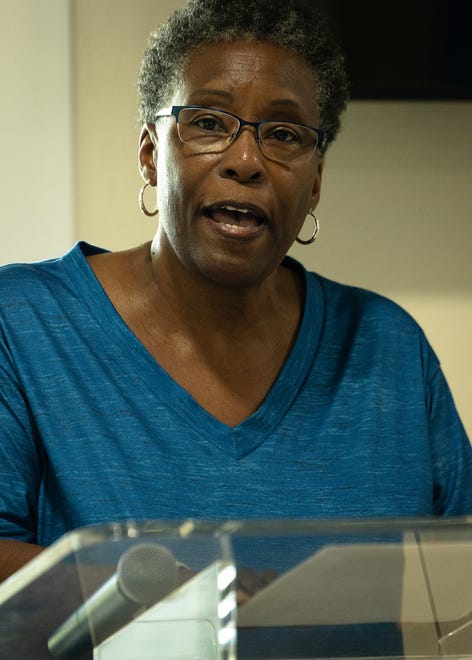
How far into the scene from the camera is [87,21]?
7.63 feet

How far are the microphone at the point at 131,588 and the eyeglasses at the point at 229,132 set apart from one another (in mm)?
855

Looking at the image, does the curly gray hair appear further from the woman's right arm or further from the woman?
the woman's right arm

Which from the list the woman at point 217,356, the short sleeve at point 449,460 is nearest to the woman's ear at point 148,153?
the woman at point 217,356

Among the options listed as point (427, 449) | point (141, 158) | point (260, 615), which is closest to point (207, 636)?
point (260, 615)

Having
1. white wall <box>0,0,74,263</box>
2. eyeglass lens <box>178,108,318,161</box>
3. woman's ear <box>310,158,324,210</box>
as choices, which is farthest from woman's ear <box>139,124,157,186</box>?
white wall <box>0,0,74,263</box>

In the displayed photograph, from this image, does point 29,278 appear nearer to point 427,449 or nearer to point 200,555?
point 427,449

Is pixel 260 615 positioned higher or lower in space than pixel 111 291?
lower

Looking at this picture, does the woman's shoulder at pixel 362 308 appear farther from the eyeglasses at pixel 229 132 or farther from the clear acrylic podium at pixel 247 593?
the clear acrylic podium at pixel 247 593

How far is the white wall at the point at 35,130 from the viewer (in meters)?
2.27

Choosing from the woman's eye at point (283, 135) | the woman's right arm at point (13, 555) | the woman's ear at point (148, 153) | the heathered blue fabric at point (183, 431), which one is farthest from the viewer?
the woman's ear at point (148, 153)

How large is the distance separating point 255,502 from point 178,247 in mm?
361

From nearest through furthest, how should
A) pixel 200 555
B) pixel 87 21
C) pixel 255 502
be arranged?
pixel 200 555
pixel 255 502
pixel 87 21

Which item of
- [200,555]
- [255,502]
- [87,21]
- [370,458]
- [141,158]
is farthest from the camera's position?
[87,21]

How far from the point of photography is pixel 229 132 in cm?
146
